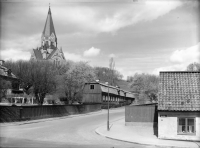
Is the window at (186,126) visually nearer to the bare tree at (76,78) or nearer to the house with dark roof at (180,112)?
the house with dark roof at (180,112)

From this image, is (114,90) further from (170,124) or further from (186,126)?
(186,126)

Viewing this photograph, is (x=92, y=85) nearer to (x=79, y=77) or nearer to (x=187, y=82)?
(x=79, y=77)

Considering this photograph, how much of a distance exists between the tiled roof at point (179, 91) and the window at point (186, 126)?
2.40 feet

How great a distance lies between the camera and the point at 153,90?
68.7 metres

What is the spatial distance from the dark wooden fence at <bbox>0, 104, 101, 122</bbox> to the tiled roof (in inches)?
549

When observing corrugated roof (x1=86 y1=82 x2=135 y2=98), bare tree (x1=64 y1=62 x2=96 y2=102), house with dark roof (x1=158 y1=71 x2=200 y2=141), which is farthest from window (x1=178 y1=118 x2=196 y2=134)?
corrugated roof (x1=86 y1=82 x2=135 y2=98)

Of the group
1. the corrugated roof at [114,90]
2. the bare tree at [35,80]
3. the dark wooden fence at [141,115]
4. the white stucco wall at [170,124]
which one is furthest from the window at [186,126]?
the corrugated roof at [114,90]

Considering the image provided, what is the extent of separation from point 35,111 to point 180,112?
16831mm

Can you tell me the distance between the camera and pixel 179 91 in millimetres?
17000

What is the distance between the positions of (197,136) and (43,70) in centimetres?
3054

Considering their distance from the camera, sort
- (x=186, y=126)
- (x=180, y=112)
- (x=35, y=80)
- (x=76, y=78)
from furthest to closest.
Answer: (x=76, y=78) < (x=35, y=80) < (x=180, y=112) < (x=186, y=126)

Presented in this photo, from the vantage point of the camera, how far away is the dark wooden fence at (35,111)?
22453mm

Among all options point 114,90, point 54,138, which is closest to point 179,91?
point 54,138

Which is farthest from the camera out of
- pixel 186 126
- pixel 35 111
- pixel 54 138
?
pixel 35 111
